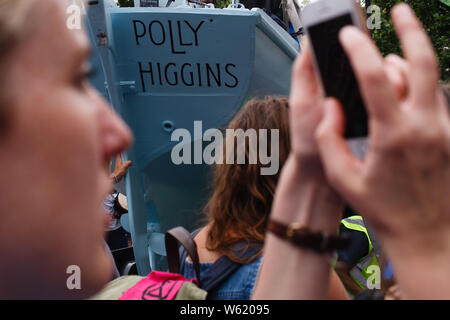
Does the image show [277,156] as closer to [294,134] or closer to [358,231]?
[358,231]

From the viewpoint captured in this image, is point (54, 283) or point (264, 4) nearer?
point (54, 283)

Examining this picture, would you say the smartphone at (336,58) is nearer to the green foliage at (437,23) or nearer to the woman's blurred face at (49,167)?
the woman's blurred face at (49,167)

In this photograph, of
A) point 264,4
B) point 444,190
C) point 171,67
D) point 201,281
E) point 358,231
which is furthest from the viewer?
point 264,4

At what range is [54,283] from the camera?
1.91ft

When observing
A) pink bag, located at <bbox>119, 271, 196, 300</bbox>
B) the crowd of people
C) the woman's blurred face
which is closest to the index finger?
the crowd of people

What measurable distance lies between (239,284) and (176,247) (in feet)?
1.07

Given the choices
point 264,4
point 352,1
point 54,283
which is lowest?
point 54,283

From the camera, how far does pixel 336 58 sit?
67 centimetres

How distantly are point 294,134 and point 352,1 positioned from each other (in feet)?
0.87

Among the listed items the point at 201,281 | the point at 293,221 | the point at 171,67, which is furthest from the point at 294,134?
the point at 171,67

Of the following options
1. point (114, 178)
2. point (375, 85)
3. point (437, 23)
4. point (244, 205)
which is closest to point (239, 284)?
point (244, 205)

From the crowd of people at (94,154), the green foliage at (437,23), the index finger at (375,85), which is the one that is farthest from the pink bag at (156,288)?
the green foliage at (437,23)

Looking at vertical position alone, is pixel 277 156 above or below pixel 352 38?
below

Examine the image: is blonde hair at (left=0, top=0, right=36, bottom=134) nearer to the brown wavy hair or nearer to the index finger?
the index finger
